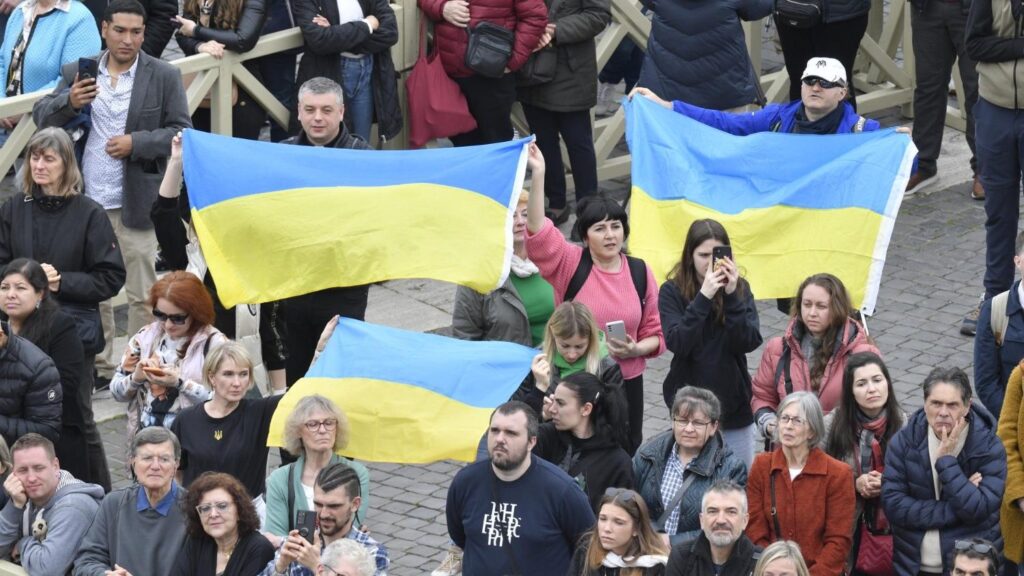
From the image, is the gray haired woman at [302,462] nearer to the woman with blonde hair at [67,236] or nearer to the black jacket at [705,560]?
the black jacket at [705,560]

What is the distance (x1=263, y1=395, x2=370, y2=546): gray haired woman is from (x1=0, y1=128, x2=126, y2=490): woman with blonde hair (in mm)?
1936

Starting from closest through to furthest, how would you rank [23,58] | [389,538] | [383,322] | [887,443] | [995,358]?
[887,443] < [995,358] < [389,538] < [23,58] < [383,322]

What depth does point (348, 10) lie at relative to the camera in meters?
15.0

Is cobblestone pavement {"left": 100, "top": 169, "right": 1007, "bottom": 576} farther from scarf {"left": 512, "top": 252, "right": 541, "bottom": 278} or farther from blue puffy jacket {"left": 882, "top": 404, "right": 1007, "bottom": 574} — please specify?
blue puffy jacket {"left": 882, "top": 404, "right": 1007, "bottom": 574}

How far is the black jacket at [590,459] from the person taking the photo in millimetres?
10578

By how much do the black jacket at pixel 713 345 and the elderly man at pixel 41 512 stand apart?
3.01 metres

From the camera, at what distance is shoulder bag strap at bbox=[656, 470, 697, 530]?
10398 millimetres

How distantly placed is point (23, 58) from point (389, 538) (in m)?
4.17

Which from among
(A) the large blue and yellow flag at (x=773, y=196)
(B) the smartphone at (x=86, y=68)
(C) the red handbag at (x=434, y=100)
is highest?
(C) the red handbag at (x=434, y=100)

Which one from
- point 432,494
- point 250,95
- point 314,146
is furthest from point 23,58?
point 432,494

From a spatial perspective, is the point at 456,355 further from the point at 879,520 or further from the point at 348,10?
the point at 348,10

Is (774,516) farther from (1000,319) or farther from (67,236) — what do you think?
(67,236)

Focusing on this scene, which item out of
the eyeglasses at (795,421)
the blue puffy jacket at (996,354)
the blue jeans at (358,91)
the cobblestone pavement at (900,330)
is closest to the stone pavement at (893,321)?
the cobblestone pavement at (900,330)

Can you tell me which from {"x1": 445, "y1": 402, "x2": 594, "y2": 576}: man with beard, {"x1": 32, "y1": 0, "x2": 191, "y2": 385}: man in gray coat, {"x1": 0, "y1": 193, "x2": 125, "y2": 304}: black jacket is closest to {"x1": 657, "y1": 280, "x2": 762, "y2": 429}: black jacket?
{"x1": 445, "y1": 402, "x2": 594, "y2": 576}: man with beard
